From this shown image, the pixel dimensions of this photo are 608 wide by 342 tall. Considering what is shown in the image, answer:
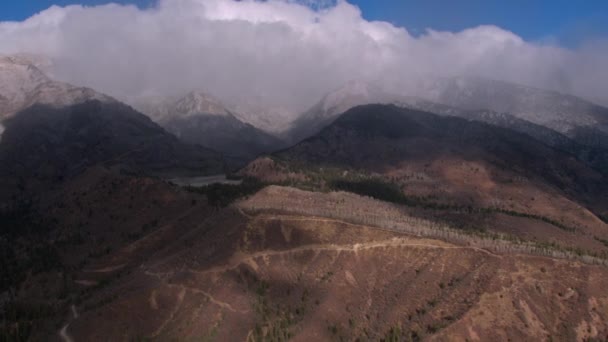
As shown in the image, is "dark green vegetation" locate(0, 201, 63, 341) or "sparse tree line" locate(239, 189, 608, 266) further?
"dark green vegetation" locate(0, 201, 63, 341)

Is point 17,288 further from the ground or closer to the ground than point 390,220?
closer to the ground

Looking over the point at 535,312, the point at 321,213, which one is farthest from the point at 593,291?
the point at 321,213

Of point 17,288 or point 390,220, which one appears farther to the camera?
point 17,288

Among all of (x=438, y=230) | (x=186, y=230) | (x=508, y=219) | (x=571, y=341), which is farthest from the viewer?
(x=508, y=219)

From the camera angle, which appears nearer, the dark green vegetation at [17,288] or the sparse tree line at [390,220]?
the sparse tree line at [390,220]

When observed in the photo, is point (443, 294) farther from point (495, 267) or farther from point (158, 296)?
point (158, 296)

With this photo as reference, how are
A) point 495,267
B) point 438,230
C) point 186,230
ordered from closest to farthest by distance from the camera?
point 495,267, point 438,230, point 186,230

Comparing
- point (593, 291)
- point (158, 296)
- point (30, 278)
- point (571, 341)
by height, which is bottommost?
point (30, 278)

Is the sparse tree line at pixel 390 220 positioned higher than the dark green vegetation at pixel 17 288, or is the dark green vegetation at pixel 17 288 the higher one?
the sparse tree line at pixel 390 220

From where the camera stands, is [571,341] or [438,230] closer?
[571,341]

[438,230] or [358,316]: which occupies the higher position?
[438,230]

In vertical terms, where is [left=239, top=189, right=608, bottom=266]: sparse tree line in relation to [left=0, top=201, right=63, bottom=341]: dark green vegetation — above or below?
above
